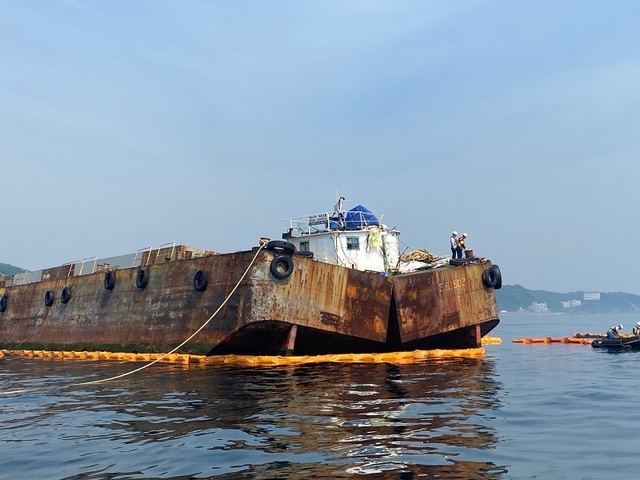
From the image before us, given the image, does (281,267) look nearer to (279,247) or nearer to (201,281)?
(279,247)

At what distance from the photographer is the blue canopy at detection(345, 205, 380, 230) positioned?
23516 millimetres

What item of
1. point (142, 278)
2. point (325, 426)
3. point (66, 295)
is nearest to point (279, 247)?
point (142, 278)

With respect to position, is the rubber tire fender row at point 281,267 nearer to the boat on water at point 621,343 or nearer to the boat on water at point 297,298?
the boat on water at point 297,298

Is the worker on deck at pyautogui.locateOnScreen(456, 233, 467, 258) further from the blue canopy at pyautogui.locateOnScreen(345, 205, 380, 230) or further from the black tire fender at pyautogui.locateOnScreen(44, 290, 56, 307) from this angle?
the black tire fender at pyautogui.locateOnScreen(44, 290, 56, 307)

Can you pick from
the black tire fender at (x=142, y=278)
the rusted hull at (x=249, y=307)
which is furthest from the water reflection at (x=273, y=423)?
the black tire fender at (x=142, y=278)

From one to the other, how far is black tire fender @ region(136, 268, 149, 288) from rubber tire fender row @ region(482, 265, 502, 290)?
13814 millimetres

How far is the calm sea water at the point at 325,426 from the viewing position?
6637 mm

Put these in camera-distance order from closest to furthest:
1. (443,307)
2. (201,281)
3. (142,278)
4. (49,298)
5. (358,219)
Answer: (201,281), (443,307), (142,278), (358,219), (49,298)

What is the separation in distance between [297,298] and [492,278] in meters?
8.36

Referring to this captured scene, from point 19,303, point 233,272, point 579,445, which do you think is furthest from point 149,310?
point 579,445

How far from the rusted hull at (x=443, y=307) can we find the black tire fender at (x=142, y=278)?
405 inches

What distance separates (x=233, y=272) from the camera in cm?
1870

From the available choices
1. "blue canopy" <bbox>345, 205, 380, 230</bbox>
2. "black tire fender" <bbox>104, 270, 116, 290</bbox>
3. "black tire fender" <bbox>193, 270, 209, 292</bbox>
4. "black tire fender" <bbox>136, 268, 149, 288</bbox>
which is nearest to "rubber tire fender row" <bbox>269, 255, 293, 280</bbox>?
"black tire fender" <bbox>193, 270, 209, 292</bbox>

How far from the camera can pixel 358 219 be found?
23844 millimetres
